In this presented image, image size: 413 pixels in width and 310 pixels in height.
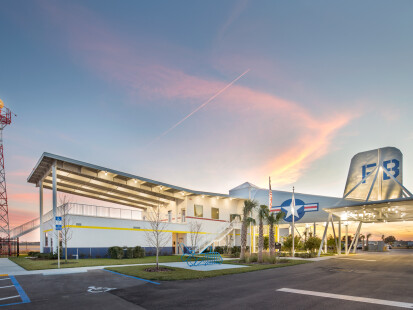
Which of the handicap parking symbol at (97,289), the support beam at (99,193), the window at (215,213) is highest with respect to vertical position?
the support beam at (99,193)

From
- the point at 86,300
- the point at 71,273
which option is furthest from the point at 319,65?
the point at 71,273

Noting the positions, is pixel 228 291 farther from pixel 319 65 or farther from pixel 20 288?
pixel 319 65

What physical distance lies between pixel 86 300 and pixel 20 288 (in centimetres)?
401

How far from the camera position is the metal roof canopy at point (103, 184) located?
28.6 meters

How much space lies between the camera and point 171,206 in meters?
40.1

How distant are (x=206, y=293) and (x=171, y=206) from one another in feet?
98.8

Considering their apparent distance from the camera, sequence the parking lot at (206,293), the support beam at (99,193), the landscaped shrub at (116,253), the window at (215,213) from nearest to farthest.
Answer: the parking lot at (206,293) → the landscaped shrub at (116,253) → the support beam at (99,193) → the window at (215,213)

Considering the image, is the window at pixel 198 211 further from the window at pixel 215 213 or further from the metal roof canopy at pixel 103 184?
the window at pixel 215 213

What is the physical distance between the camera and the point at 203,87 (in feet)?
73.8

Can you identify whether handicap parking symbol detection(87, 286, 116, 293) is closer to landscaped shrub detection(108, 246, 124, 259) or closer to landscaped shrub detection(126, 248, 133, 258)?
landscaped shrub detection(108, 246, 124, 259)

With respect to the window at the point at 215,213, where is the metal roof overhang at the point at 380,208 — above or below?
above

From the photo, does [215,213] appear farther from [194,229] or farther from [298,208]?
[298,208]

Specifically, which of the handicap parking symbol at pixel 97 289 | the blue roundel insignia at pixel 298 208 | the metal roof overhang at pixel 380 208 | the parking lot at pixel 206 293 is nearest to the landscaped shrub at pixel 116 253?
the parking lot at pixel 206 293

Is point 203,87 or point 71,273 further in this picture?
point 203,87
